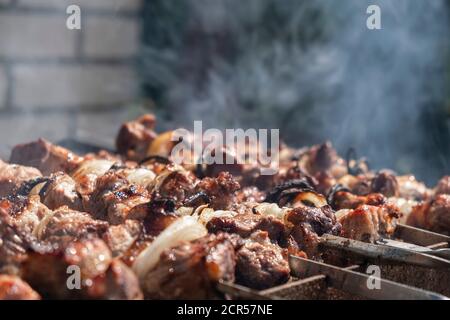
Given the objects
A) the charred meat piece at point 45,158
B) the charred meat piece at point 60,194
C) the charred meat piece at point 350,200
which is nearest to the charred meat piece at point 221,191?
the charred meat piece at point 60,194

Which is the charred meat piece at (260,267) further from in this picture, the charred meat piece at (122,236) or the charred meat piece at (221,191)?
the charred meat piece at (221,191)

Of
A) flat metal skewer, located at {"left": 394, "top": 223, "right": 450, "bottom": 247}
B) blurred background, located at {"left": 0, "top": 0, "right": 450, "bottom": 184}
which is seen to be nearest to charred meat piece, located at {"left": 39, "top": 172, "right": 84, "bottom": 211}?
flat metal skewer, located at {"left": 394, "top": 223, "right": 450, "bottom": 247}

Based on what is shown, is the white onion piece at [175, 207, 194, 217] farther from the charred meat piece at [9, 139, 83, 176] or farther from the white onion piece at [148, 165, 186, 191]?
the charred meat piece at [9, 139, 83, 176]

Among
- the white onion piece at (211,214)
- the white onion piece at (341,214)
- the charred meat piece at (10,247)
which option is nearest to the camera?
the charred meat piece at (10,247)

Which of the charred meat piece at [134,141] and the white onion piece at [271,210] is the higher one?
the charred meat piece at [134,141]
